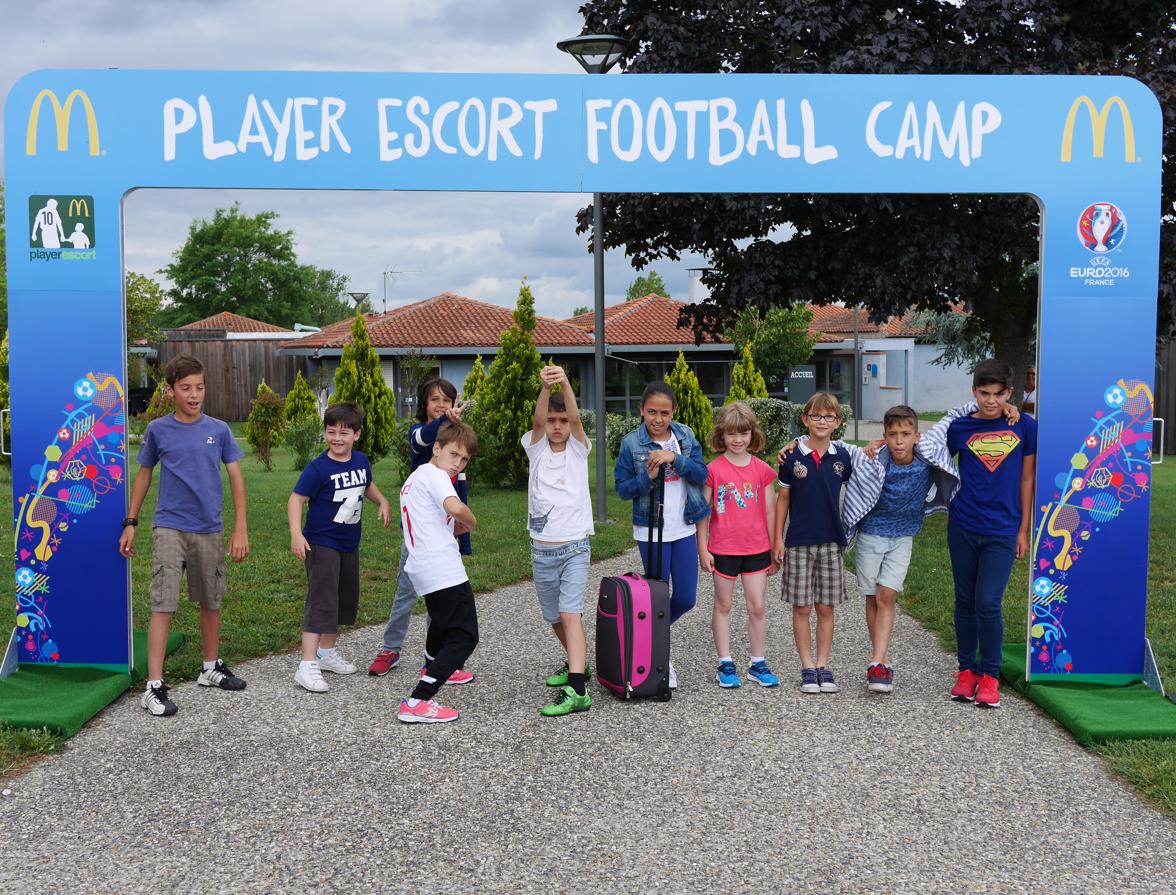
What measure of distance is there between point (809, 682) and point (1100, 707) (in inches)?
54.1

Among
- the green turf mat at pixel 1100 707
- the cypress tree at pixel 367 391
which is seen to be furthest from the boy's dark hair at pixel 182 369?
the cypress tree at pixel 367 391

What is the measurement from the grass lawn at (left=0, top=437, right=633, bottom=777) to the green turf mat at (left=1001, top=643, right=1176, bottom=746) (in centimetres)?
366

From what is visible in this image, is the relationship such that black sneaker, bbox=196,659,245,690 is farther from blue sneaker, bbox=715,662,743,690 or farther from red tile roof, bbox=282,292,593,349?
red tile roof, bbox=282,292,593,349

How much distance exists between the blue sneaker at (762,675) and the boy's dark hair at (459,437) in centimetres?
194

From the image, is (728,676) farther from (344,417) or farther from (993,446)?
(344,417)

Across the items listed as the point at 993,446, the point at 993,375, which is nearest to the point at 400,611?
the point at 993,446

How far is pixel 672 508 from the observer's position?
18.3 ft

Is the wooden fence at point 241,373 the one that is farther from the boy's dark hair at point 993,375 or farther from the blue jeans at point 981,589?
the boy's dark hair at point 993,375

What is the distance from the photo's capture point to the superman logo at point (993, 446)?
5430 mm

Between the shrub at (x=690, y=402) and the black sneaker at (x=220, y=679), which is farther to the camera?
the shrub at (x=690, y=402)

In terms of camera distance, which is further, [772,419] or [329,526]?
[772,419]

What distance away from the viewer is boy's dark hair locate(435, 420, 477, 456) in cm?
524

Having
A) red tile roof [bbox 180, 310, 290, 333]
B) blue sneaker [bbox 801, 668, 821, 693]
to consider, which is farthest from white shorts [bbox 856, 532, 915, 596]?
red tile roof [bbox 180, 310, 290, 333]

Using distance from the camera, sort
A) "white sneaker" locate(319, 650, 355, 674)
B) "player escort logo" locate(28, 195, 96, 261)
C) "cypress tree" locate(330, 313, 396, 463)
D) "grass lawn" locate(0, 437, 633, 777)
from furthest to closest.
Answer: "cypress tree" locate(330, 313, 396, 463), "grass lawn" locate(0, 437, 633, 777), "white sneaker" locate(319, 650, 355, 674), "player escort logo" locate(28, 195, 96, 261)
